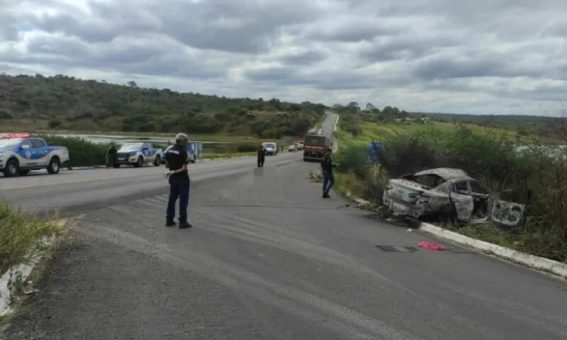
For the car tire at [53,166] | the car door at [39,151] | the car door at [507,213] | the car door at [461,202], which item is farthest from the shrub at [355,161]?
the car door at [39,151]

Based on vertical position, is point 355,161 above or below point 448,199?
below

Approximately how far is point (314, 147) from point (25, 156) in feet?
129

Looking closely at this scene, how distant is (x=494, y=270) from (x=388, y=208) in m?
6.83

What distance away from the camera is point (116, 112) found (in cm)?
12950

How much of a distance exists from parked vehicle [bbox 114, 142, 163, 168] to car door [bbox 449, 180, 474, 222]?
A: 28.3m

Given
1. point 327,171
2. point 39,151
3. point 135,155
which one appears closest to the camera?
point 327,171

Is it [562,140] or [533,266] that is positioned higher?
[562,140]

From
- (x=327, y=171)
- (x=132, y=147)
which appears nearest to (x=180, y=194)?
(x=327, y=171)

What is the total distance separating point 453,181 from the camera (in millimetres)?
15406

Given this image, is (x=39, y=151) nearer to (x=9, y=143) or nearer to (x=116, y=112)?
(x=9, y=143)

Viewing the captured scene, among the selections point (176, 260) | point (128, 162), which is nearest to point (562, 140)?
point (176, 260)

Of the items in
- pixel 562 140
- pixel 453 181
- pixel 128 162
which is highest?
pixel 562 140

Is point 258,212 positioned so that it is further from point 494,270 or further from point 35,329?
point 35,329

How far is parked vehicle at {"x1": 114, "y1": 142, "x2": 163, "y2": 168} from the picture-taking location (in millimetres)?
40000
